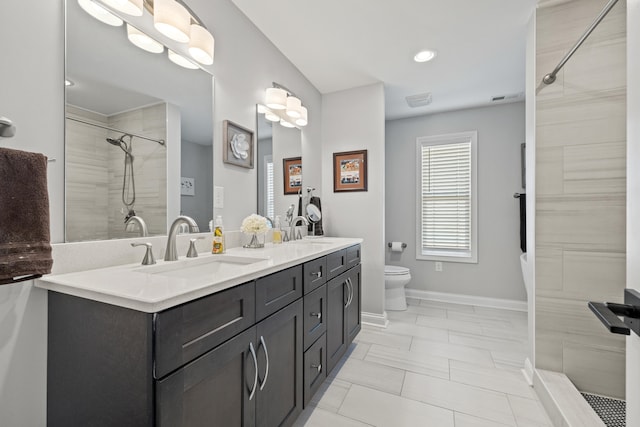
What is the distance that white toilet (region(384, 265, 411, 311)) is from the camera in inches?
118

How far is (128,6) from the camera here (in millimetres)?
1138

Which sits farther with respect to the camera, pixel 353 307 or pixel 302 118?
pixel 302 118

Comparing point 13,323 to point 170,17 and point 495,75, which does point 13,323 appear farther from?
point 495,75

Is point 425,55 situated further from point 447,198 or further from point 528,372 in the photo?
point 528,372

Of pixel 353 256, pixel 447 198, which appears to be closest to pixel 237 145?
pixel 353 256

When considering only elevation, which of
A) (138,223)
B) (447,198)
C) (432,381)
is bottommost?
(432,381)

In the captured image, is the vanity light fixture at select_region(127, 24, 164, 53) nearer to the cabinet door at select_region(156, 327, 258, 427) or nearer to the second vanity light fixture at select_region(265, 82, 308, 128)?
the second vanity light fixture at select_region(265, 82, 308, 128)

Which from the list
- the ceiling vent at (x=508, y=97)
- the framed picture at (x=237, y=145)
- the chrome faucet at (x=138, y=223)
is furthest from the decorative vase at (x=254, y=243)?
the ceiling vent at (x=508, y=97)

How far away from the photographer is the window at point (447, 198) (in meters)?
3.33

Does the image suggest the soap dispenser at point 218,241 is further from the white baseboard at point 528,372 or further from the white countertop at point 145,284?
the white baseboard at point 528,372

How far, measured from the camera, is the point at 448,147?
343cm

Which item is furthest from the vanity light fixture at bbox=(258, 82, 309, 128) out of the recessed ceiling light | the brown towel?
the brown towel

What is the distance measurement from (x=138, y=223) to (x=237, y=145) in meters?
0.81

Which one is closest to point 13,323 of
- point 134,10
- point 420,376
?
point 134,10
